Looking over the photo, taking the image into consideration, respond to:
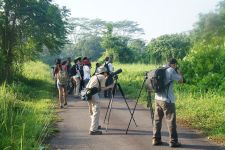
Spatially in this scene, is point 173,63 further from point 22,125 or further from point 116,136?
point 22,125

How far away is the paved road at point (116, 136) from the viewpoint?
9.84 meters

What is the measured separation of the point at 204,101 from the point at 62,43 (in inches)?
529

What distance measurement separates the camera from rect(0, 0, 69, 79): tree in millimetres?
23750

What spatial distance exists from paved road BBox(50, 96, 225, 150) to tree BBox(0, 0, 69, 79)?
10.8 metres

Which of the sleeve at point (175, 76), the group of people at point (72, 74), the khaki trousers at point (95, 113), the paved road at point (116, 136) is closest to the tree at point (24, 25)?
the group of people at point (72, 74)

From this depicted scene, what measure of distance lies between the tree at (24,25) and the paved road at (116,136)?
10.8 m

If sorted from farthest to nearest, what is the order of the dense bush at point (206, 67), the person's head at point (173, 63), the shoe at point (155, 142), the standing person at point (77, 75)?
the standing person at point (77, 75)
the dense bush at point (206, 67)
the shoe at point (155, 142)
the person's head at point (173, 63)

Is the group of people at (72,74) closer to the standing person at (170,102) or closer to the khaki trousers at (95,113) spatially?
the khaki trousers at (95,113)

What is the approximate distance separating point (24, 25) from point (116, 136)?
15.1 m

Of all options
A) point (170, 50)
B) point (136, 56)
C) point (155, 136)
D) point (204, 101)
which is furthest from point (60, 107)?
point (136, 56)

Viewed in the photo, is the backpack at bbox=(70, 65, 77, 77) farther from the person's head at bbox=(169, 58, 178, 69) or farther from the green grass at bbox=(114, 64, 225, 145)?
the person's head at bbox=(169, 58, 178, 69)

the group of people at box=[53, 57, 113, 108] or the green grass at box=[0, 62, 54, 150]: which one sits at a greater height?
the group of people at box=[53, 57, 113, 108]

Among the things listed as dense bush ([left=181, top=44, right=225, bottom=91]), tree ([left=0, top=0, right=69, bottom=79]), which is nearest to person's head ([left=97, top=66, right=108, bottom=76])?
dense bush ([left=181, top=44, right=225, bottom=91])

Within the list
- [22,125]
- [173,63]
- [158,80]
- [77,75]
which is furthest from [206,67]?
[22,125]
